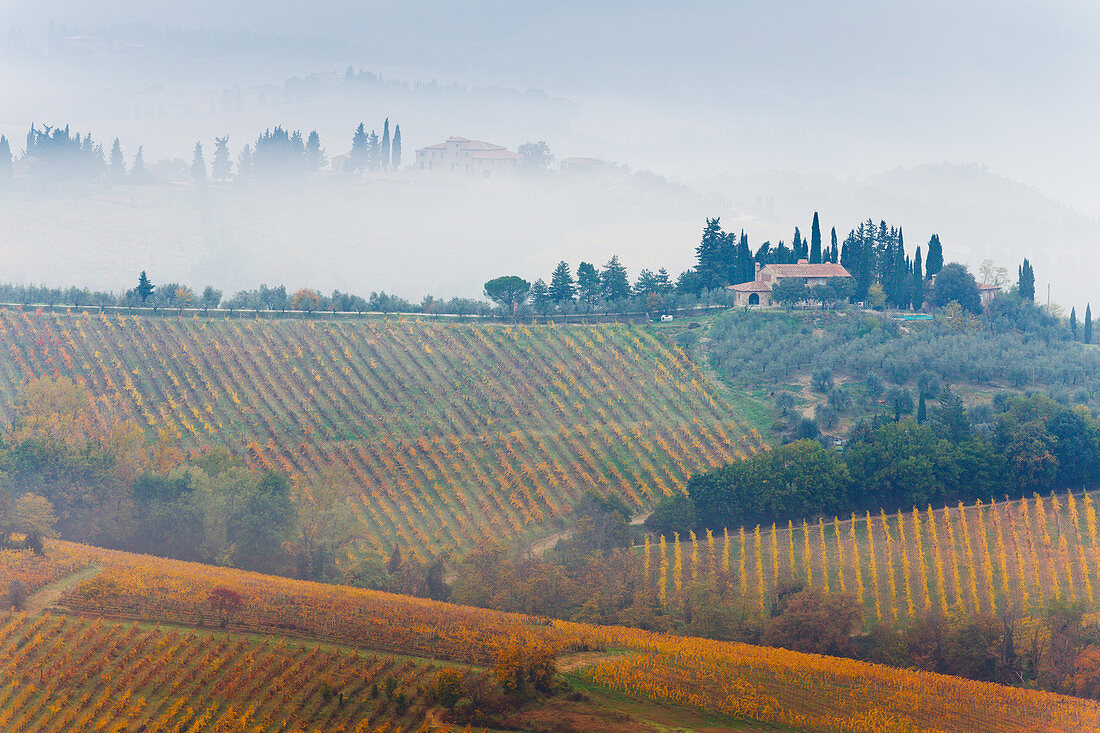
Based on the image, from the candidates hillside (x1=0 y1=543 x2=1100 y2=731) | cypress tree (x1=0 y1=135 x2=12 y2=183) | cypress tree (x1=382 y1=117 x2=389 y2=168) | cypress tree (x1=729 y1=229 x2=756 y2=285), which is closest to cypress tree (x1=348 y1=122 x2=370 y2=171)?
cypress tree (x1=382 y1=117 x2=389 y2=168)

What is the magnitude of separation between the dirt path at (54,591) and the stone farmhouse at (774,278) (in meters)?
60.5

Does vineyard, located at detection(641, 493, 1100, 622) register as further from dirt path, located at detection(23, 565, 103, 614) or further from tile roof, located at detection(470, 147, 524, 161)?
tile roof, located at detection(470, 147, 524, 161)

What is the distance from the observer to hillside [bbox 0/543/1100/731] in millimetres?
37219

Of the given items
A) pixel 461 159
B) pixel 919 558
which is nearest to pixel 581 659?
pixel 919 558

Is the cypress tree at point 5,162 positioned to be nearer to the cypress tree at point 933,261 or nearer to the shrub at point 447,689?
the cypress tree at point 933,261

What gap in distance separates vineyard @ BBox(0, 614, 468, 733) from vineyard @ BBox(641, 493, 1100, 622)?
55.7ft

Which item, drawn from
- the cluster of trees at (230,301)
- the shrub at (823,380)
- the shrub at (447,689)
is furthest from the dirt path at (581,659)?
the cluster of trees at (230,301)

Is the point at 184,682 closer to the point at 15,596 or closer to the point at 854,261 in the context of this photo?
the point at 15,596

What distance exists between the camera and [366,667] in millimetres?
39625

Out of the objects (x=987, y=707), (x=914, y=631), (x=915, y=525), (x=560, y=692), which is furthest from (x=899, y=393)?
(x=560, y=692)

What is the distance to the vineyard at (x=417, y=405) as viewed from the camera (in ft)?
211

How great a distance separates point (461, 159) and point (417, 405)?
4302 inches

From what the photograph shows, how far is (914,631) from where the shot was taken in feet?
149

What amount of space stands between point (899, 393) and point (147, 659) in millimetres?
53679
